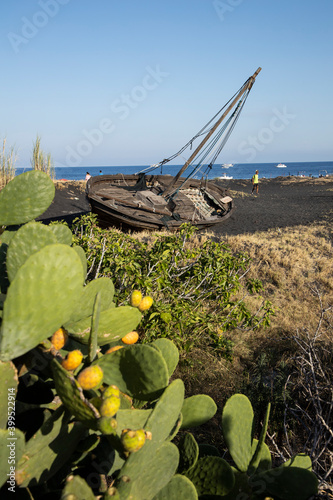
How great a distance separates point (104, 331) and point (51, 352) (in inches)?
6.5

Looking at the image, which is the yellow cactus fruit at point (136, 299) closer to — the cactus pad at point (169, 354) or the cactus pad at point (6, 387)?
the cactus pad at point (169, 354)

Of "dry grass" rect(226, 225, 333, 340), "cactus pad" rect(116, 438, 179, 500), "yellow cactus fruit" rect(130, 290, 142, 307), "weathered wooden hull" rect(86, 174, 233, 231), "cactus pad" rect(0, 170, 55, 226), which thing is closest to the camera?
"cactus pad" rect(116, 438, 179, 500)

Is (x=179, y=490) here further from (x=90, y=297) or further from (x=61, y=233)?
(x=61, y=233)

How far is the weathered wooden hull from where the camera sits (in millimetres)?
10492

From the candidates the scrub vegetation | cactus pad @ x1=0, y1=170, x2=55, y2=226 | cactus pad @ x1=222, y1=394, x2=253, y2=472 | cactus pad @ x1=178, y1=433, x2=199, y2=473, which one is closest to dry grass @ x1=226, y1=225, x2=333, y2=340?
the scrub vegetation

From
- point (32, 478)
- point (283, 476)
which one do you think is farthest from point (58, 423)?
point (283, 476)

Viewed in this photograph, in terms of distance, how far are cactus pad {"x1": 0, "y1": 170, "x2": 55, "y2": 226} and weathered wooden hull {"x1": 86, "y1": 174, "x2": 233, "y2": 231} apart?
8.14 metres

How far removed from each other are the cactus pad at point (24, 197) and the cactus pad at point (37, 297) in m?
0.56

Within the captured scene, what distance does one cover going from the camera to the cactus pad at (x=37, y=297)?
70 centimetres

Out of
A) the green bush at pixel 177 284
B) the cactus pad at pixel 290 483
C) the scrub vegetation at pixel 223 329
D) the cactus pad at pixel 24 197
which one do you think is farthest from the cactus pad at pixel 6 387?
the green bush at pixel 177 284

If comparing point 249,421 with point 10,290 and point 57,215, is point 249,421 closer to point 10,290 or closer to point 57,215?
point 10,290

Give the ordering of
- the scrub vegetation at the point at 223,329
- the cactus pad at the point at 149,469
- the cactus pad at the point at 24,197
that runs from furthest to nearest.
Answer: the scrub vegetation at the point at 223,329 < the cactus pad at the point at 24,197 < the cactus pad at the point at 149,469

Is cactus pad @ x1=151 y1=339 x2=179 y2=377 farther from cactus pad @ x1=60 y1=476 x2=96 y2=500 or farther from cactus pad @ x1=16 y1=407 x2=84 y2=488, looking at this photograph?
cactus pad @ x1=60 y1=476 x2=96 y2=500

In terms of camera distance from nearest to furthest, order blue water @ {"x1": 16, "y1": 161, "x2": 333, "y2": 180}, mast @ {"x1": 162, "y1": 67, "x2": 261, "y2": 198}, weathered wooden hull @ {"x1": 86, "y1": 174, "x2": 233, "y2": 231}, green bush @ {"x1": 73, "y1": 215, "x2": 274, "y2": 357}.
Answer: green bush @ {"x1": 73, "y1": 215, "x2": 274, "y2": 357}
weathered wooden hull @ {"x1": 86, "y1": 174, "x2": 233, "y2": 231}
mast @ {"x1": 162, "y1": 67, "x2": 261, "y2": 198}
blue water @ {"x1": 16, "y1": 161, "x2": 333, "y2": 180}
